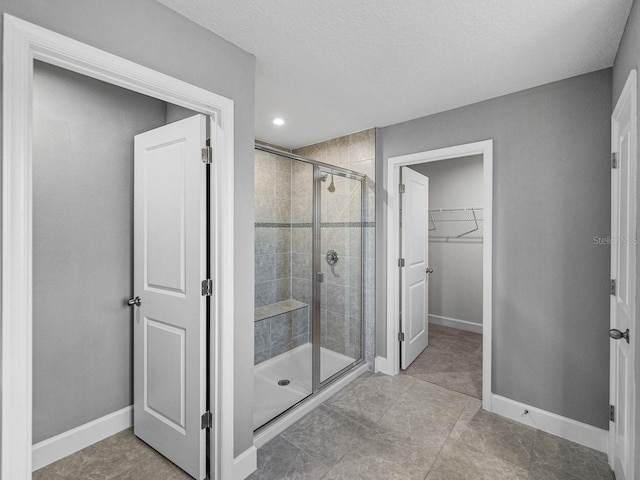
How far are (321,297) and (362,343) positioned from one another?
32.0 inches

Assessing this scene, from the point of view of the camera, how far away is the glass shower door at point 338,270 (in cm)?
277

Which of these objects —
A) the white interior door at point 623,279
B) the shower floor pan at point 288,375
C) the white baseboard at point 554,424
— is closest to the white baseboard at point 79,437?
the shower floor pan at point 288,375

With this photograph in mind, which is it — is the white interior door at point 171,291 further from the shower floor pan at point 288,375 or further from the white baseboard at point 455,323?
the white baseboard at point 455,323

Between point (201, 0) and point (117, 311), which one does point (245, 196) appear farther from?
point (117, 311)

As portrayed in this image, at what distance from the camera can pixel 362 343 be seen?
321 cm

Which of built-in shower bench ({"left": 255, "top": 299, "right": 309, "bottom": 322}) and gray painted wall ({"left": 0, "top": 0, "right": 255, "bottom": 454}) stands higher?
gray painted wall ({"left": 0, "top": 0, "right": 255, "bottom": 454})

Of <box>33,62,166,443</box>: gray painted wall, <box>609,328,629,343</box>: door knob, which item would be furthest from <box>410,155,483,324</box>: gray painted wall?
<box>33,62,166,443</box>: gray painted wall

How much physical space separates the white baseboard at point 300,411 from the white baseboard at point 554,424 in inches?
46.6

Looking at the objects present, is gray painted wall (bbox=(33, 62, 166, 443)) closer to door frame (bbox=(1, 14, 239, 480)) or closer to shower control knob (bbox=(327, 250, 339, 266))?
door frame (bbox=(1, 14, 239, 480))

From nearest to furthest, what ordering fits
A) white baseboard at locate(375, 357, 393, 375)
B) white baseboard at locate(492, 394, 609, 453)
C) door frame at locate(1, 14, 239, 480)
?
door frame at locate(1, 14, 239, 480)
white baseboard at locate(492, 394, 609, 453)
white baseboard at locate(375, 357, 393, 375)

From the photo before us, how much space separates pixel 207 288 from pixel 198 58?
1.17m

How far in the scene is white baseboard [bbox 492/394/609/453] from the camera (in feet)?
6.59

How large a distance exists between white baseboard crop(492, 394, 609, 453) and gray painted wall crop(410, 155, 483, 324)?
78.7 inches

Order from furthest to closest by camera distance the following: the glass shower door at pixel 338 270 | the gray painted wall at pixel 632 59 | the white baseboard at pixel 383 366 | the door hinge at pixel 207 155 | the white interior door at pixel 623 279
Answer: the white baseboard at pixel 383 366
the glass shower door at pixel 338 270
the door hinge at pixel 207 155
the white interior door at pixel 623 279
the gray painted wall at pixel 632 59
